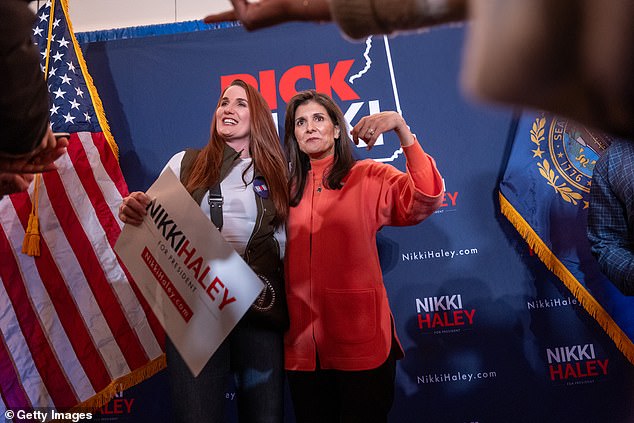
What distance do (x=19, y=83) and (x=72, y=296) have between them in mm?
1696

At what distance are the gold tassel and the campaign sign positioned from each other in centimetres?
81

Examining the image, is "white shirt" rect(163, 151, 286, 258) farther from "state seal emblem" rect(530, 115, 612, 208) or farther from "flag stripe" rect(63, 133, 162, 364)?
"state seal emblem" rect(530, 115, 612, 208)

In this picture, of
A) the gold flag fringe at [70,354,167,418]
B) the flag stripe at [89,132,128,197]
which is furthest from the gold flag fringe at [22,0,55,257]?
the gold flag fringe at [70,354,167,418]

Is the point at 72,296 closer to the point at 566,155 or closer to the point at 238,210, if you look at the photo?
the point at 238,210

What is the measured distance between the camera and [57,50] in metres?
2.65

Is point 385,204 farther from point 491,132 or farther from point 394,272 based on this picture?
point 491,132

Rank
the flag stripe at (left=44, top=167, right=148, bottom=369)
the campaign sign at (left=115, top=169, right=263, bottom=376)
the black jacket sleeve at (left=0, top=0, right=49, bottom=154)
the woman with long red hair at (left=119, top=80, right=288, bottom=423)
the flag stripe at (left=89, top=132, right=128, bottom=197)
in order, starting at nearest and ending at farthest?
the black jacket sleeve at (left=0, top=0, right=49, bottom=154) → the campaign sign at (left=115, top=169, right=263, bottom=376) → the woman with long red hair at (left=119, top=80, right=288, bottom=423) → the flag stripe at (left=44, top=167, right=148, bottom=369) → the flag stripe at (left=89, top=132, right=128, bottom=197)

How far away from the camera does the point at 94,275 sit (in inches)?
98.1

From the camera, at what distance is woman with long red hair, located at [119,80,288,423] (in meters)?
1.75

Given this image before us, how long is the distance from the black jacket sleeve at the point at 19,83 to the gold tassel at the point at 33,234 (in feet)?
4.88

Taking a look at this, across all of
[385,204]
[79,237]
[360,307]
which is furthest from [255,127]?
[79,237]

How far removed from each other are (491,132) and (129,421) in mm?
1996

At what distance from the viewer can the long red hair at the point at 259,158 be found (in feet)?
6.20

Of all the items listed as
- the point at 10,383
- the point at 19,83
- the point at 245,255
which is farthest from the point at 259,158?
the point at 10,383
